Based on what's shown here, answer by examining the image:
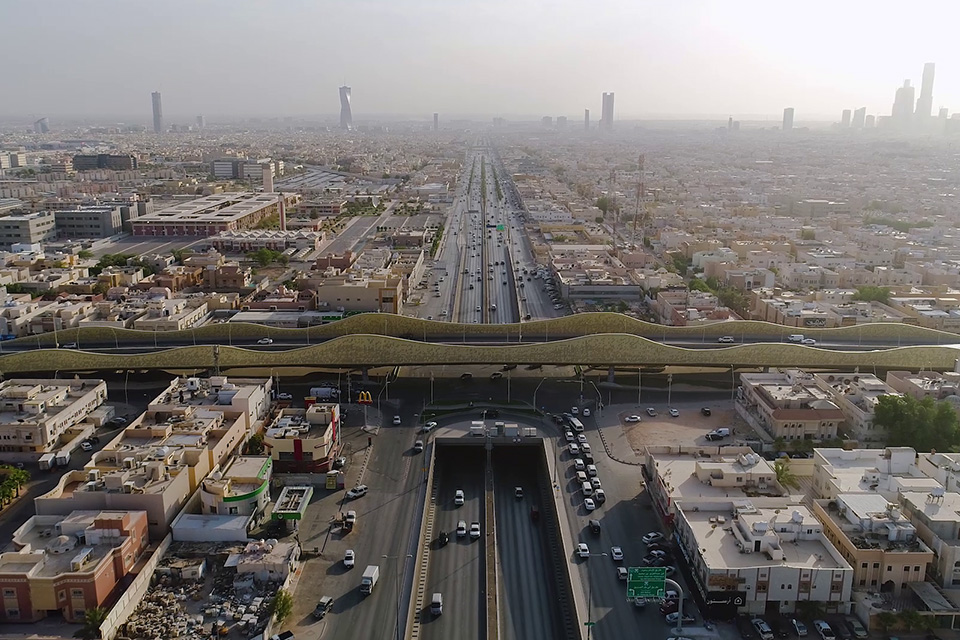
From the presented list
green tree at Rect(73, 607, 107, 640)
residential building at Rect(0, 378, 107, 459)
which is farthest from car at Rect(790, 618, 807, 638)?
residential building at Rect(0, 378, 107, 459)

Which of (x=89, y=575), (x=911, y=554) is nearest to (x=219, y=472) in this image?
(x=89, y=575)

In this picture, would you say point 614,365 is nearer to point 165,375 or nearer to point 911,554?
point 911,554

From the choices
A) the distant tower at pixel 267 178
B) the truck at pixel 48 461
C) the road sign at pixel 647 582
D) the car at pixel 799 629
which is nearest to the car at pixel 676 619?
the road sign at pixel 647 582

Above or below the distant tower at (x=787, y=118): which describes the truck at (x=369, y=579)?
below

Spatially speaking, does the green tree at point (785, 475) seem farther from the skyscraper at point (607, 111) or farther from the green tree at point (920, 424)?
the skyscraper at point (607, 111)

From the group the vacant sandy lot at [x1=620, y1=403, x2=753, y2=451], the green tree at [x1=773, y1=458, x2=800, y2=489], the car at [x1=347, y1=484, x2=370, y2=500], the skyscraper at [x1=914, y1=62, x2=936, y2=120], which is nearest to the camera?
the green tree at [x1=773, y1=458, x2=800, y2=489]

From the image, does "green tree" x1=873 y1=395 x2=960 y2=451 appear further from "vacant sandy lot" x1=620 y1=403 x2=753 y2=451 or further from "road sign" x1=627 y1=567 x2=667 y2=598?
"road sign" x1=627 y1=567 x2=667 y2=598
